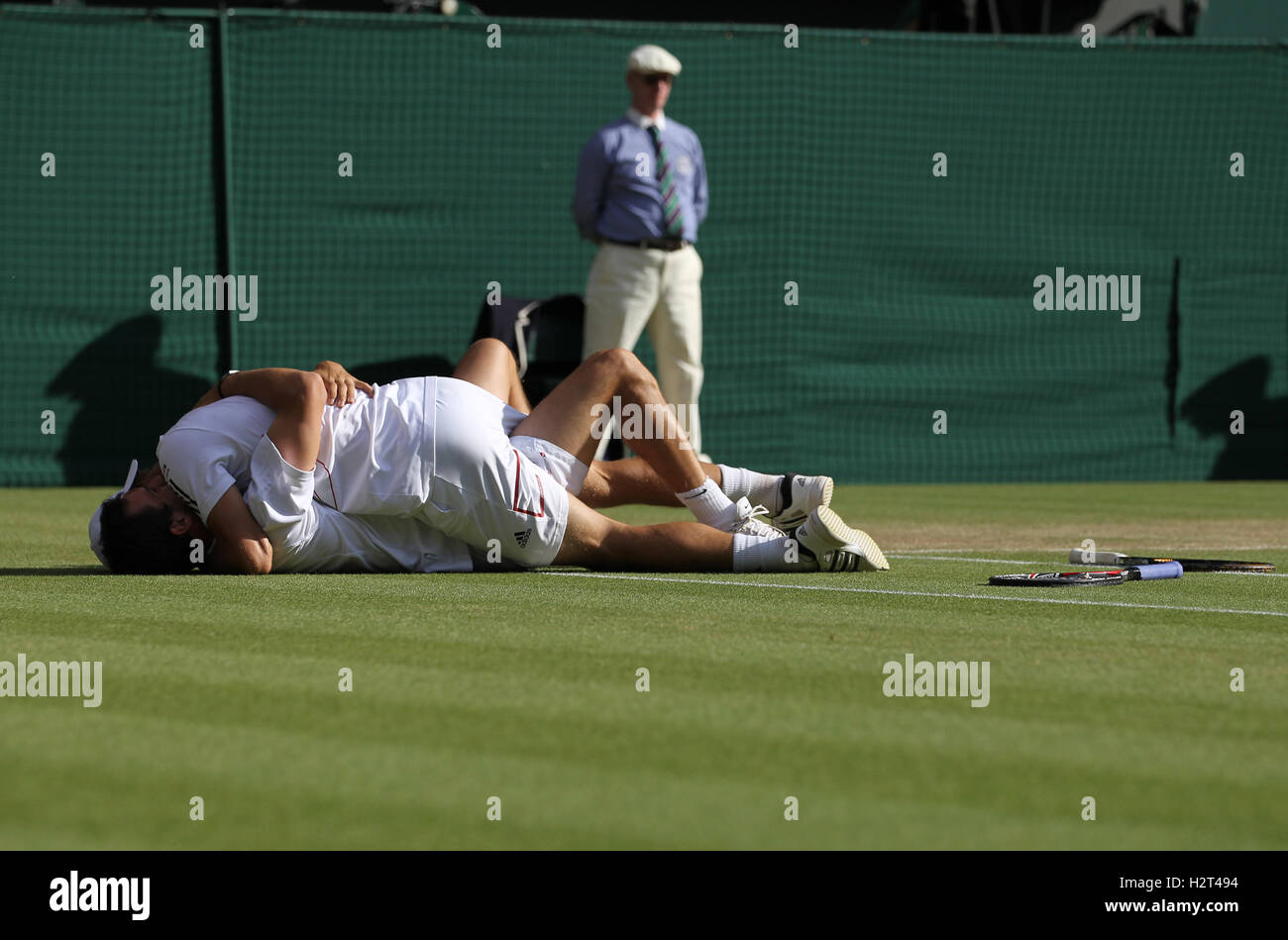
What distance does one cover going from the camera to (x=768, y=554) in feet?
23.7

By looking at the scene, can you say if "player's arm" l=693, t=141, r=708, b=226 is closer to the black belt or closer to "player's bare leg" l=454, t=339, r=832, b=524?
the black belt

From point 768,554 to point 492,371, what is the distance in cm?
142

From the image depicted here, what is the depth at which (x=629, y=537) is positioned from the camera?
281 inches

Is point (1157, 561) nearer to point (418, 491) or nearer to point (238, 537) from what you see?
point (418, 491)

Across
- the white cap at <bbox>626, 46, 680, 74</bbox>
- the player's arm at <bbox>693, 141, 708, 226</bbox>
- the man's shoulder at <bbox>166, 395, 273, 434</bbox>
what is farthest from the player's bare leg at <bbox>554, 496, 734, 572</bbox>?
the player's arm at <bbox>693, 141, 708, 226</bbox>

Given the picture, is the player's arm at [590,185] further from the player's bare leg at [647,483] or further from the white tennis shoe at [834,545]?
the white tennis shoe at [834,545]

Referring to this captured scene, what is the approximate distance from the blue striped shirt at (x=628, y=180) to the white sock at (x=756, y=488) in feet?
19.0

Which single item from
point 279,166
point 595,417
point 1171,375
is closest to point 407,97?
point 279,166

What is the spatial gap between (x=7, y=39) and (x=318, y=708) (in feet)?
36.4

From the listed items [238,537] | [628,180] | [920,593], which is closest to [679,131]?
[628,180]

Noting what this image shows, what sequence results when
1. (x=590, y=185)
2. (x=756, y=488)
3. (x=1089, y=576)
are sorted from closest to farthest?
(x=1089, y=576)
(x=756, y=488)
(x=590, y=185)

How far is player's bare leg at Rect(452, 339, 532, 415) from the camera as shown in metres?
7.54

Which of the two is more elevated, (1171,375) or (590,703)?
(1171,375)
